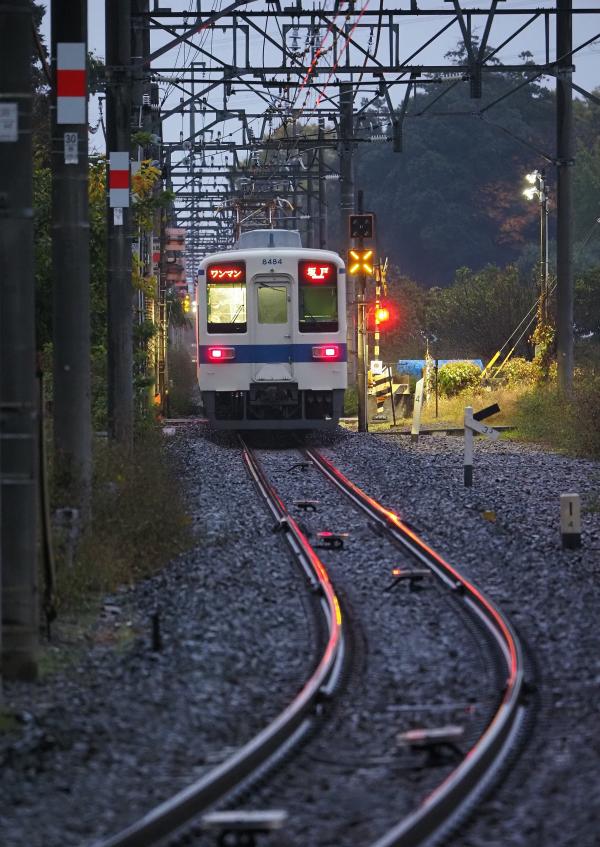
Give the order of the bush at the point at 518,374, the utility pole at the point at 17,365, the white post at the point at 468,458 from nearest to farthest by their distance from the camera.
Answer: the utility pole at the point at 17,365 → the white post at the point at 468,458 → the bush at the point at 518,374

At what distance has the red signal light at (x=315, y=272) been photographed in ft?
78.7

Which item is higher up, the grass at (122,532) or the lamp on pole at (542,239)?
the lamp on pole at (542,239)

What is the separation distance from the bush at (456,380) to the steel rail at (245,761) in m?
22.4

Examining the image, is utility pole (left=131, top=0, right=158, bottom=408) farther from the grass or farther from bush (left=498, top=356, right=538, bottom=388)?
bush (left=498, top=356, right=538, bottom=388)

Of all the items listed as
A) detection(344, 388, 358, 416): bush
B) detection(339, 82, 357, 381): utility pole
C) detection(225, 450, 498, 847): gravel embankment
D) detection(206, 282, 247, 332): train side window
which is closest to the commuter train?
detection(206, 282, 247, 332): train side window

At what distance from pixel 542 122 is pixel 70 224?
76.3 metres

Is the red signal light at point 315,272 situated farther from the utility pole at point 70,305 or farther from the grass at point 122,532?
the utility pole at point 70,305

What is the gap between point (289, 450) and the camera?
24.1 m

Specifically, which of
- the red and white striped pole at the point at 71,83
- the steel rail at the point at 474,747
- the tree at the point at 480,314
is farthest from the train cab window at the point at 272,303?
the tree at the point at 480,314

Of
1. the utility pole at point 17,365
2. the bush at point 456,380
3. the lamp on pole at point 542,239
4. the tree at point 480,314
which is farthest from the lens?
the tree at point 480,314

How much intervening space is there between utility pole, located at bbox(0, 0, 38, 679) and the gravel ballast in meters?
0.54

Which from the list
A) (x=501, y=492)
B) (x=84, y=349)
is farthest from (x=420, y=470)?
(x=84, y=349)

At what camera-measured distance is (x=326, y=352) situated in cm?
2422

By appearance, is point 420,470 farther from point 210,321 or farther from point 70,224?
point 70,224
